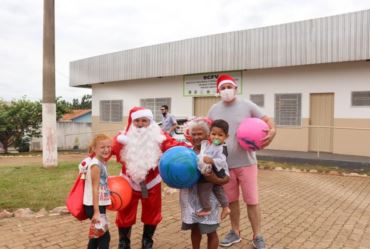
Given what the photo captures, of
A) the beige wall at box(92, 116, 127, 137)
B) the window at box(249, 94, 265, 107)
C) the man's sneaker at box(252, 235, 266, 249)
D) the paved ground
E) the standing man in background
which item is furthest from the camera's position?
the beige wall at box(92, 116, 127, 137)

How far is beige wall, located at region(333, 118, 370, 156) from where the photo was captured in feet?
39.5

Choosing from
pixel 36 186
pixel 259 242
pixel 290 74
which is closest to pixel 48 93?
pixel 36 186

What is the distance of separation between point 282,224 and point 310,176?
478 centimetres

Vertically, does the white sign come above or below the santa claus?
above

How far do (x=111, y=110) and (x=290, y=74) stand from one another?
10181mm

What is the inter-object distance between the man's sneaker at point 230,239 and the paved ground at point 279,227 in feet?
0.23

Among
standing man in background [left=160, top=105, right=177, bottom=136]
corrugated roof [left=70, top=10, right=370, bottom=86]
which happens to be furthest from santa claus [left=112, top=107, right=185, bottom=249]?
corrugated roof [left=70, top=10, right=370, bottom=86]

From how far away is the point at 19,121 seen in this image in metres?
19.3

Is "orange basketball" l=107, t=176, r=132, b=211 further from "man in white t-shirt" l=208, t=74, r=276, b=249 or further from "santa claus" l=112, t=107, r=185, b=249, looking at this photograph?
"man in white t-shirt" l=208, t=74, r=276, b=249

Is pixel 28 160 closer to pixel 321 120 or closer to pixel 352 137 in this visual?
pixel 321 120

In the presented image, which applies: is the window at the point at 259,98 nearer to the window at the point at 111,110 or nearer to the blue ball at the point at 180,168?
the window at the point at 111,110

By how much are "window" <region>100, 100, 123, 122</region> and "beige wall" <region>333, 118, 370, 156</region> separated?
11004mm

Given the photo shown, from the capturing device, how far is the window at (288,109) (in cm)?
1363

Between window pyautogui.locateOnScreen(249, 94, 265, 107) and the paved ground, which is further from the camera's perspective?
window pyautogui.locateOnScreen(249, 94, 265, 107)
